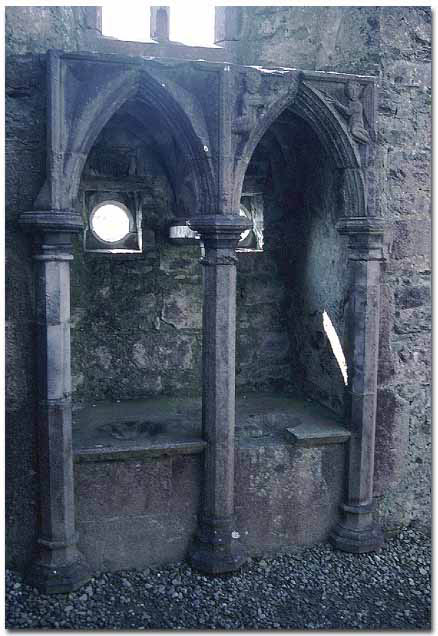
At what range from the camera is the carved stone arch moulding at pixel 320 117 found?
5.16 m

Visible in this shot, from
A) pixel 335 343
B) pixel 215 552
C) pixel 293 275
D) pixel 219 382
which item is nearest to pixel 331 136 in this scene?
pixel 293 275

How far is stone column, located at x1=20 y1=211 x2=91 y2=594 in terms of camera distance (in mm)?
4781

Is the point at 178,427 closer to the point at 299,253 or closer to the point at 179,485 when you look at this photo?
the point at 179,485

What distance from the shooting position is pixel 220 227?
509 cm

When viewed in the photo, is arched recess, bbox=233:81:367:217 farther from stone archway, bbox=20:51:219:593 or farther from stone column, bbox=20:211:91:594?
stone column, bbox=20:211:91:594

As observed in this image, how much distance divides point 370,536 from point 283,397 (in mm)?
1612

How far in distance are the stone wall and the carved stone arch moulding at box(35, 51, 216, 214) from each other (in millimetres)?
1600

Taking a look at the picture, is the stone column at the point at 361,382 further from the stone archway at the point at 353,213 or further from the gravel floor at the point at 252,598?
the gravel floor at the point at 252,598

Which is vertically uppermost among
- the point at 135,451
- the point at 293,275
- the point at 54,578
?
the point at 293,275

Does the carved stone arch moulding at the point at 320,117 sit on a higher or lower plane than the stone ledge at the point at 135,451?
higher

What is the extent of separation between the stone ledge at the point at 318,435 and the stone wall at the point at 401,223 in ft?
1.29

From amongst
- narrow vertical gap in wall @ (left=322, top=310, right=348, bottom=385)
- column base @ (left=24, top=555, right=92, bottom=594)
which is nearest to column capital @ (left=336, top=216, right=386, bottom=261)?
narrow vertical gap in wall @ (left=322, top=310, right=348, bottom=385)

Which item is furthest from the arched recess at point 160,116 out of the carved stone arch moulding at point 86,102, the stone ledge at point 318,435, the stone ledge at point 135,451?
the stone ledge at point 318,435

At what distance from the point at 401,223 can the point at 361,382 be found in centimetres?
137
